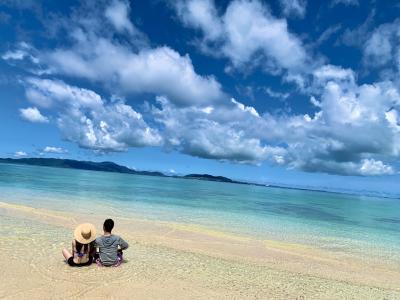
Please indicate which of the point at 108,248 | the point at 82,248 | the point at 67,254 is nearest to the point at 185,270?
the point at 108,248

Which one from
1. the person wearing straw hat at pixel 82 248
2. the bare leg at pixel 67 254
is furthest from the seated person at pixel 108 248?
the bare leg at pixel 67 254

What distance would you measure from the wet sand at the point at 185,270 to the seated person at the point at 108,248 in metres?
0.29

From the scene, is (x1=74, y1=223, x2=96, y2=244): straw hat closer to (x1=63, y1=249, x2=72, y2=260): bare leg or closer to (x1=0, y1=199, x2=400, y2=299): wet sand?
(x1=63, y1=249, x2=72, y2=260): bare leg

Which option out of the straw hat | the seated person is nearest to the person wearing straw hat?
the straw hat

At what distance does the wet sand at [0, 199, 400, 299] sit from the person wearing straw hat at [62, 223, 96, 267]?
28 centimetres

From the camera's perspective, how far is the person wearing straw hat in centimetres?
1159

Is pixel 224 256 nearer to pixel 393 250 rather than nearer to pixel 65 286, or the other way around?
pixel 65 286

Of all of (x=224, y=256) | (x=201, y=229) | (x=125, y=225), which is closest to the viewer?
(x=224, y=256)

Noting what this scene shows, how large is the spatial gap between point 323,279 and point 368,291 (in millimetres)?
1604

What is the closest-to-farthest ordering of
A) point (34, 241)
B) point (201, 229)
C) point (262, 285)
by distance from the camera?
point (262, 285)
point (34, 241)
point (201, 229)

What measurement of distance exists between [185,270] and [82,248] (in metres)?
3.47

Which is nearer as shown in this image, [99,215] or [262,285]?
[262,285]

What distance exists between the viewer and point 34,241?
48.2ft

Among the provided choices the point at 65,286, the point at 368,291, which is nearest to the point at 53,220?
the point at 65,286
